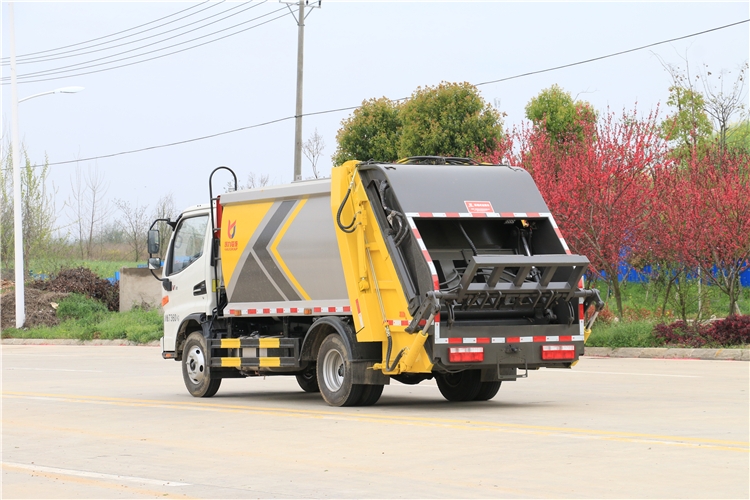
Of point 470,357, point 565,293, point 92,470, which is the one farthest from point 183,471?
point 565,293

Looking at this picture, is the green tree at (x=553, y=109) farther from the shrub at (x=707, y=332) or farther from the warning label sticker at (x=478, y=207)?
the warning label sticker at (x=478, y=207)

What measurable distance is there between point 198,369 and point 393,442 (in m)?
6.56

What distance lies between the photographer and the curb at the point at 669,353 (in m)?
21.8

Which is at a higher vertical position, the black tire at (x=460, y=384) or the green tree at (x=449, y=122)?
the green tree at (x=449, y=122)

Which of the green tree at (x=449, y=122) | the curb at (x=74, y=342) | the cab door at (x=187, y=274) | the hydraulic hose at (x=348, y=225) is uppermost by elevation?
the green tree at (x=449, y=122)

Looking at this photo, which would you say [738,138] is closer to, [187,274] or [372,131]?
[372,131]

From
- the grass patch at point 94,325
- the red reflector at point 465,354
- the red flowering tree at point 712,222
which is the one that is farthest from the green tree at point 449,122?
the red reflector at point 465,354

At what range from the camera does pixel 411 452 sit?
9977mm

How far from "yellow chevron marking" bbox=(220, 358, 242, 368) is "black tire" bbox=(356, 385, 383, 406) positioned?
240 cm

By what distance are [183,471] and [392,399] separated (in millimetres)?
6614

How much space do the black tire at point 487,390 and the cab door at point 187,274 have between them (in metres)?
4.23

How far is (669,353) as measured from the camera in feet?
75.3

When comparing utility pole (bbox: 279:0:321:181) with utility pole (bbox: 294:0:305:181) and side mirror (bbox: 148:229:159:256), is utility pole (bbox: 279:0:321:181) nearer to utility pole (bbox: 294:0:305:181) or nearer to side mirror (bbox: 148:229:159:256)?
utility pole (bbox: 294:0:305:181)

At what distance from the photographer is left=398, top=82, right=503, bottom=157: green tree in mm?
37500
